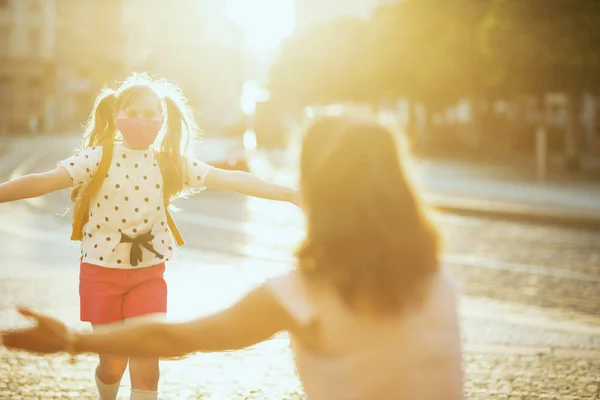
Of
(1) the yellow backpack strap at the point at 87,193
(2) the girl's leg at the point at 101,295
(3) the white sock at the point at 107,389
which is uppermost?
(1) the yellow backpack strap at the point at 87,193

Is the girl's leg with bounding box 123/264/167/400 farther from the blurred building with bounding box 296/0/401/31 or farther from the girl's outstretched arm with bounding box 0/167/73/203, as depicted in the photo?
the blurred building with bounding box 296/0/401/31

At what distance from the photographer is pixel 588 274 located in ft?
38.9

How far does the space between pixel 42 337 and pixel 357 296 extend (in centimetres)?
75

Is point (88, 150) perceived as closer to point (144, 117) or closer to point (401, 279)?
point (144, 117)

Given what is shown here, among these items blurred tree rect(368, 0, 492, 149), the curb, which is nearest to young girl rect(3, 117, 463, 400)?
the curb

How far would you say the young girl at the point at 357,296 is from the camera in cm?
227

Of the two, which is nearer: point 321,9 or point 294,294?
point 294,294

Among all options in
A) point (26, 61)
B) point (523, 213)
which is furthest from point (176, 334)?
point (26, 61)

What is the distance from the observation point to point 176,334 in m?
2.47

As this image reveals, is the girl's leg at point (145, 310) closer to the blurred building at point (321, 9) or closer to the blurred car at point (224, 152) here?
the blurred car at point (224, 152)

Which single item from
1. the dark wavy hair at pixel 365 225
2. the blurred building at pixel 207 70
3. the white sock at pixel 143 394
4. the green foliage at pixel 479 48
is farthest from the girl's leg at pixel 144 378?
the green foliage at pixel 479 48

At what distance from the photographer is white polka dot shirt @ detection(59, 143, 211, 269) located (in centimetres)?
428

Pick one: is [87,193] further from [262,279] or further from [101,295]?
[262,279]

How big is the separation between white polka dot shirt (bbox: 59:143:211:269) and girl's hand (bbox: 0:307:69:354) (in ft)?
5.77
